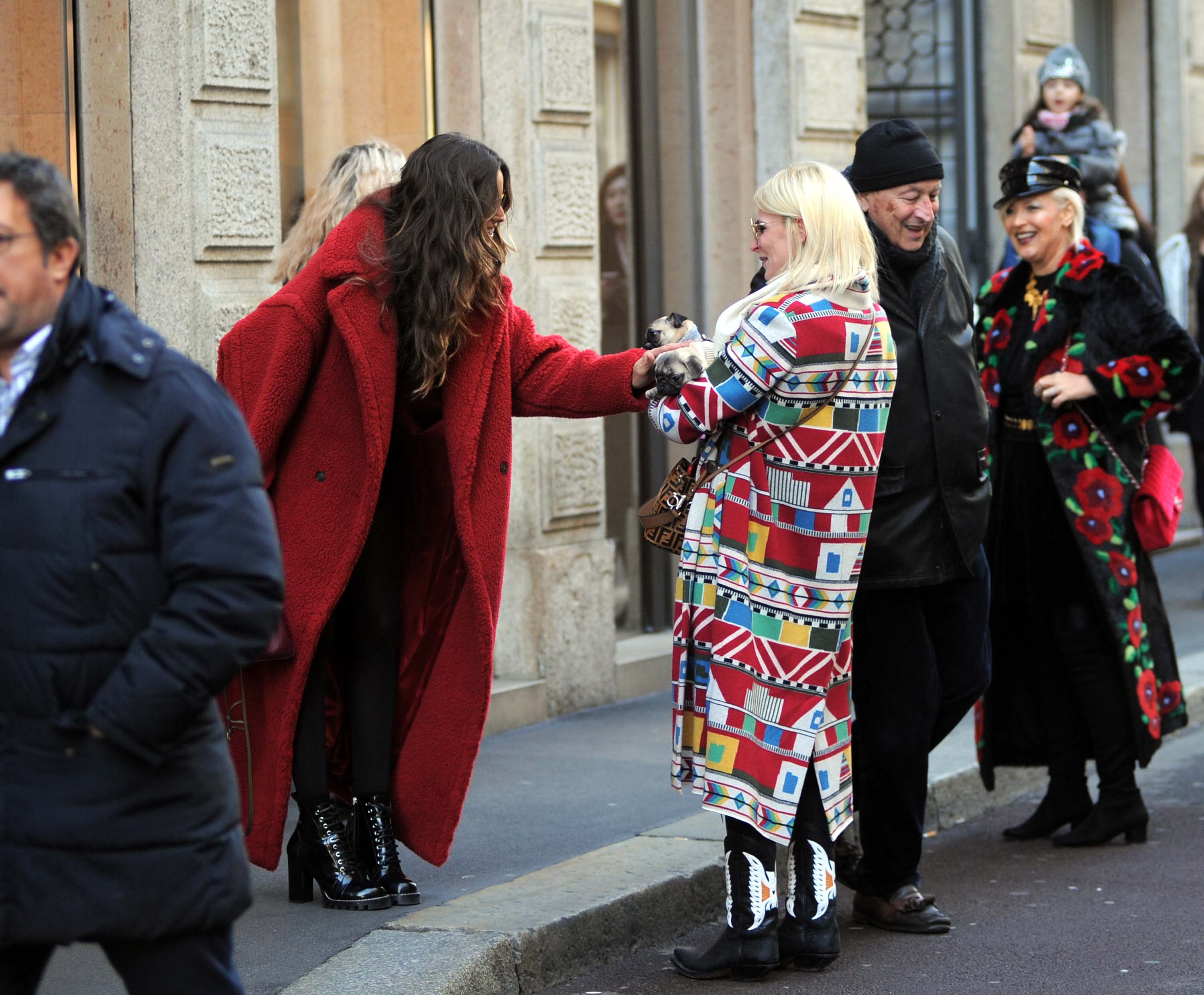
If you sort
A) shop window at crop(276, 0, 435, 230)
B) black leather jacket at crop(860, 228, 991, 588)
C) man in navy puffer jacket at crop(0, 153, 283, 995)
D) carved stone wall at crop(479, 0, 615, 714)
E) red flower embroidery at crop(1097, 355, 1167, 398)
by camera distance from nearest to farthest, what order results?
man in navy puffer jacket at crop(0, 153, 283, 995), black leather jacket at crop(860, 228, 991, 588), red flower embroidery at crop(1097, 355, 1167, 398), shop window at crop(276, 0, 435, 230), carved stone wall at crop(479, 0, 615, 714)

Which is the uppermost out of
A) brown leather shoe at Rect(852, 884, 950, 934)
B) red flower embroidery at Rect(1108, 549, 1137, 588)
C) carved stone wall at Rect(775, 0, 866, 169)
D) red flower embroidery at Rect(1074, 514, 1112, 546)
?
carved stone wall at Rect(775, 0, 866, 169)

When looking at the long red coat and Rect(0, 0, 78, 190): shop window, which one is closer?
the long red coat

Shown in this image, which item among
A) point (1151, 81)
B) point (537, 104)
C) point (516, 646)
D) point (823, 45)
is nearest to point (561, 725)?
point (516, 646)

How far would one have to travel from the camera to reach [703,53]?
8633 mm

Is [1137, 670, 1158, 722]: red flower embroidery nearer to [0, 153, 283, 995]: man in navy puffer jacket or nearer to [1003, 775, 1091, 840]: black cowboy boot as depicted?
[1003, 775, 1091, 840]: black cowboy boot

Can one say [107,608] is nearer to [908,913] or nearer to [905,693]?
[905,693]

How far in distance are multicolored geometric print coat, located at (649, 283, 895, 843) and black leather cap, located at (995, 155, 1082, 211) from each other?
162 centimetres

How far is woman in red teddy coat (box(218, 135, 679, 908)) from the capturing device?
4414mm

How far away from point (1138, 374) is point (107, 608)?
370cm

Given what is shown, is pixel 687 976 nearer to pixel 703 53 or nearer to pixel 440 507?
pixel 440 507

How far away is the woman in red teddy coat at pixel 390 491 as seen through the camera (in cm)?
441

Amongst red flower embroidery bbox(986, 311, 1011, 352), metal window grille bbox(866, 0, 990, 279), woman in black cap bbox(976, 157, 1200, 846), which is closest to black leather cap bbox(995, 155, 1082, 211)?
woman in black cap bbox(976, 157, 1200, 846)

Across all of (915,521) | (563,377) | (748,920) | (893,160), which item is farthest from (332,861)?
(893,160)

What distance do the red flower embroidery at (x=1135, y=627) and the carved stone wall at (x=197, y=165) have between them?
2831 millimetres
